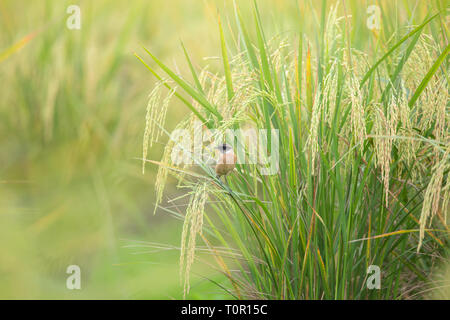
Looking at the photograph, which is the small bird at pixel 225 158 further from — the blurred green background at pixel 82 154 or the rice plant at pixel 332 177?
the blurred green background at pixel 82 154

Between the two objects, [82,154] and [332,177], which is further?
[82,154]

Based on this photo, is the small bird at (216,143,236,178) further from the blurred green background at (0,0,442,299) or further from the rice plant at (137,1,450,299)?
the blurred green background at (0,0,442,299)

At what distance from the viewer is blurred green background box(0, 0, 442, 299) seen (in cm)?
219

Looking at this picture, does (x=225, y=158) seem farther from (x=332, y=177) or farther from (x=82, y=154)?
(x=82, y=154)

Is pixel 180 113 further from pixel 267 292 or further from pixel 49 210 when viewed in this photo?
pixel 267 292

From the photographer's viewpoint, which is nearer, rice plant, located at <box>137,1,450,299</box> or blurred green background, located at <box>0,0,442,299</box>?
rice plant, located at <box>137,1,450,299</box>

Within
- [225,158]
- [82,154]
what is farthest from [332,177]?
[82,154]

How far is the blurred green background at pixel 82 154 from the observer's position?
86.1 inches

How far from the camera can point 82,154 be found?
2484 millimetres

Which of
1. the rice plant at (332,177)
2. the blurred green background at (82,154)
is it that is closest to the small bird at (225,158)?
the rice plant at (332,177)

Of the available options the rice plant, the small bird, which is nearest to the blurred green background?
the rice plant

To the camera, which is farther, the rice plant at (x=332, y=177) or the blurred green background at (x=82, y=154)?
the blurred green background at (x=82, y=154)
